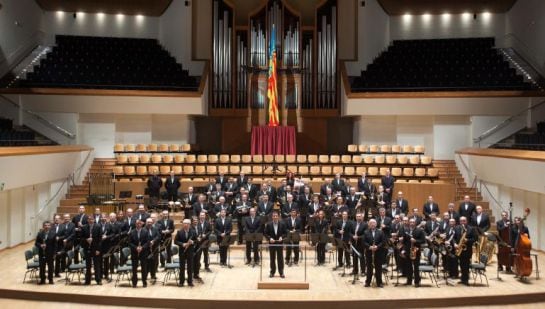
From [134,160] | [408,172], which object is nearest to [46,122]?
[134,160]

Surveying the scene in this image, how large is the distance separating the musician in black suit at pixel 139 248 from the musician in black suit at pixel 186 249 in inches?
22.4

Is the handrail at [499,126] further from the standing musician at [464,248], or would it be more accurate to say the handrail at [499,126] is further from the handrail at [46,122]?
the handrail at [46,122]

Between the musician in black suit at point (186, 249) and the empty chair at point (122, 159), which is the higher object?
the empty chair at point (122, 159)

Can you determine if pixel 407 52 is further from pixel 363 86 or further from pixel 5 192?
pixel 5 192

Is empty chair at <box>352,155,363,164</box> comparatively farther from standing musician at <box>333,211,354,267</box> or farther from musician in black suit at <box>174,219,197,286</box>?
musician in black suit at <box>174,219,197,286</box>

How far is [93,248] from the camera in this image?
13.5 m

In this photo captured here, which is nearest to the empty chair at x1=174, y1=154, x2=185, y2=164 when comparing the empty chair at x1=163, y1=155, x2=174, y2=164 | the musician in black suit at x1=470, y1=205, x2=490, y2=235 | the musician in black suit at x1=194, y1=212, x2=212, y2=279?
the empty chair at x1=163, y1=155, x2=174, y2=164

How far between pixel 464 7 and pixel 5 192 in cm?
1718

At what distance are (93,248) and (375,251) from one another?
5.26m

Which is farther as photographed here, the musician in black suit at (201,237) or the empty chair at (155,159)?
the empty chair at (155,159)

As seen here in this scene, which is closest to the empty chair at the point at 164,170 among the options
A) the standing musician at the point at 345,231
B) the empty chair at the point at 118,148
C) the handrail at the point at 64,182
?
the empty chair at the point at 118,148

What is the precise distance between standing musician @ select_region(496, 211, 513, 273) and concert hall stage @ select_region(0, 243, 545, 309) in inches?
13.3

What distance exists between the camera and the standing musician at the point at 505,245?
1419 cm

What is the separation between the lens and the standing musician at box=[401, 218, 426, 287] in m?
13.3
